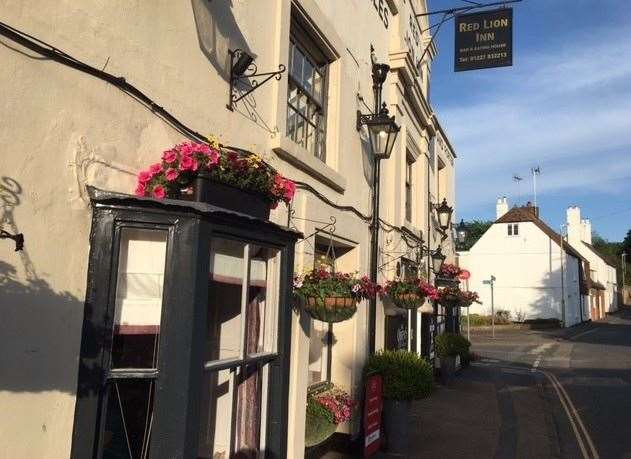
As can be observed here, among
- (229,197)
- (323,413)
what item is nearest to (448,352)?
(323,413)

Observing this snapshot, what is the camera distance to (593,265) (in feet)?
193

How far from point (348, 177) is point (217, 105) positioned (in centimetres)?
309

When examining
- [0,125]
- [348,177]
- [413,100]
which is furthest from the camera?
[413,100]

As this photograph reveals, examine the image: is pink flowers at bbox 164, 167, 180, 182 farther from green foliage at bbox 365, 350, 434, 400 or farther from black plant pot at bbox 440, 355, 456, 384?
black plant pot at bbox 440, 355, 456, 384

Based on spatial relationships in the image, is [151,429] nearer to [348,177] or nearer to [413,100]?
[348,177]

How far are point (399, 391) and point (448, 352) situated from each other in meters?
6.72

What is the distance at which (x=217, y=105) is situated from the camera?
169 inches

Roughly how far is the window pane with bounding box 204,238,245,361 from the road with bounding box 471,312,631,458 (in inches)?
193

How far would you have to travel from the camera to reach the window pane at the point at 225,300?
137 inches

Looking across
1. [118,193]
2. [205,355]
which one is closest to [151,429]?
[205,355]

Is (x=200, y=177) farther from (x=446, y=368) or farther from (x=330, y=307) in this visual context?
(x=446, y=368)

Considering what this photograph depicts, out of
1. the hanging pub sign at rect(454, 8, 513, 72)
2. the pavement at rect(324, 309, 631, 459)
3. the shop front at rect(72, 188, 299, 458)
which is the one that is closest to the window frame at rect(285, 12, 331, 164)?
the shop front at rect(72, 188, 299, 458)

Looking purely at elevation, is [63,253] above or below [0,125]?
below

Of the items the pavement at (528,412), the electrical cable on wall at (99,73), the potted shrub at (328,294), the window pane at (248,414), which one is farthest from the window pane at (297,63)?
the pavement at (528,412)
